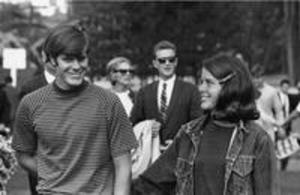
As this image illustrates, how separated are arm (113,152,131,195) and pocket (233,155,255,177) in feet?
1.78

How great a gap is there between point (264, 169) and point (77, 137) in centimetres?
91

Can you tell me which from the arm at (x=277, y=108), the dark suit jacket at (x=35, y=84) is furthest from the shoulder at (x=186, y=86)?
the arm at (x=277, y=108)

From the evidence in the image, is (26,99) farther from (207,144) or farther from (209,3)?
(209,3)

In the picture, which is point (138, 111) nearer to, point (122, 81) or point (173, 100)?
point (173, 100)

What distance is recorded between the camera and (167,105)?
7.29 m

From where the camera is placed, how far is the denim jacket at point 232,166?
12.3 ft

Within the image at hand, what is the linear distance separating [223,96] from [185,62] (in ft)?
96.5

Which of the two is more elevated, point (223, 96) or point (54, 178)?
point (223, 96)

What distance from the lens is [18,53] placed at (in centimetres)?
1883

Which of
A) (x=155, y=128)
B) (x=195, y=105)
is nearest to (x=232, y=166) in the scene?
(x=155, y=128)

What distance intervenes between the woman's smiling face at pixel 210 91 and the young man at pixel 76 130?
1.33ft

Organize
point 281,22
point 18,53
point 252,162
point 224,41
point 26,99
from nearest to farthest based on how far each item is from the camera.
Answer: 1. point 252,162
2. point 26,99
3. point 18,53
4. point 224,41
5. point 281,22

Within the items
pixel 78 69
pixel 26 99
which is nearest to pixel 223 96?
pixel 78 69

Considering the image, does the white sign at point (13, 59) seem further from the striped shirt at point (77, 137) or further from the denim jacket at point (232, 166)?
the denim jacket at point (232, 166)
